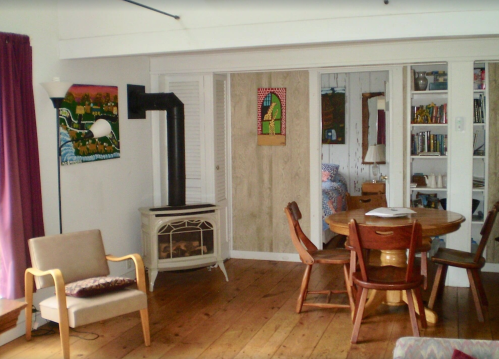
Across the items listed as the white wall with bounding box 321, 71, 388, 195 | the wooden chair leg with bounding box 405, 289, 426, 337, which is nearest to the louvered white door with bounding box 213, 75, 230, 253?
the wooden chair leg with bounding box 405, 289, 426, 337

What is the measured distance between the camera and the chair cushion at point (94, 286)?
3.59 m

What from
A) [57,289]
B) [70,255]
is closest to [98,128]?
[70,255]

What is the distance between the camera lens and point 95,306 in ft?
11.5

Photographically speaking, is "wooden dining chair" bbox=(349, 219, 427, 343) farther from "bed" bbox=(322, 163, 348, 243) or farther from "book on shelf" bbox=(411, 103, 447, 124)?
"bed" bbox=(322, 163, 348, 243)

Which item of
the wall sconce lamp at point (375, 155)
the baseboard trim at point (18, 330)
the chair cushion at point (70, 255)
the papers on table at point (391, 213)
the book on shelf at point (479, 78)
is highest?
the book on shelf at point (479, 78)

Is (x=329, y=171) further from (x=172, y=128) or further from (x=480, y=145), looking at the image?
(x=172, y=128)

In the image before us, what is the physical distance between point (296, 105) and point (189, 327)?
2.65 metres

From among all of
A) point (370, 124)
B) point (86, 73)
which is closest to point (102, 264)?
point (86, 73)

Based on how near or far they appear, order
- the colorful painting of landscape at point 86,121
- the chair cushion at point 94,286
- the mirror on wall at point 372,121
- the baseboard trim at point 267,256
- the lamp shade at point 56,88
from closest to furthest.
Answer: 1. the chair cushion at point 94,286
2. the lamp shade at point 56,88
3. the colorful painting of landscape at point 86,121
4. the baseboard trim at point 267,256
5. the mirror on wall at point 372,121

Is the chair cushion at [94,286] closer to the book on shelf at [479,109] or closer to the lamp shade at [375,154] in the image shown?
the book on shelf at [479,109]

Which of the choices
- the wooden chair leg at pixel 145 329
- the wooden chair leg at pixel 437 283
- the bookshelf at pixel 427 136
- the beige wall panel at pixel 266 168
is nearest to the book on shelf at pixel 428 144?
the bookshelf at pixel 427 136

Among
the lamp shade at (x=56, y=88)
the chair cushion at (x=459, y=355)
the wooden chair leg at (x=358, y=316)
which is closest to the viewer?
the chair cushion at (x=459, y=355)

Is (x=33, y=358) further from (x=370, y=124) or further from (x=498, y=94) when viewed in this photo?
(x=370, y=124)

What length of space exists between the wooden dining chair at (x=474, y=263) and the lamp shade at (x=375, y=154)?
130 inches
